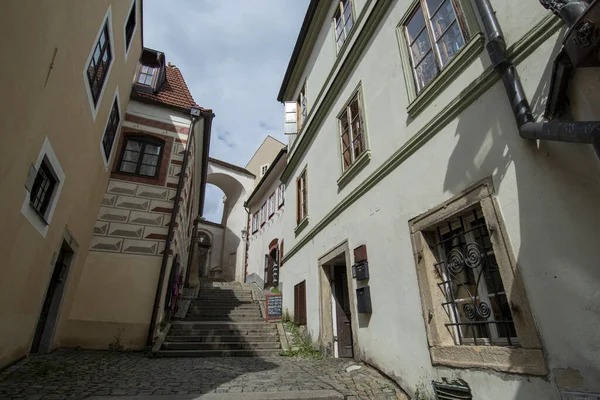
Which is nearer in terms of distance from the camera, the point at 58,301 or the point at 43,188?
the point at 43,188

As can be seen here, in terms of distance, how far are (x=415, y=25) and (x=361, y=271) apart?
4.12m

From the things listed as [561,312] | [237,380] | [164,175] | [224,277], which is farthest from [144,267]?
[224,277]

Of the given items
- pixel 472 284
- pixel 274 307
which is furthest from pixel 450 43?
pixel 274 307

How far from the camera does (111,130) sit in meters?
8.53

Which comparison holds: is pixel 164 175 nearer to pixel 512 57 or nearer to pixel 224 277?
pixel 512 57

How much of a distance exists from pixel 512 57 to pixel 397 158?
1.90 metres

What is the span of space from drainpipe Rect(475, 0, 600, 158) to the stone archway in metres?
19.9

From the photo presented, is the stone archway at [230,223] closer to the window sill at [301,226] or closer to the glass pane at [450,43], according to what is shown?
the window sill at [301,226]

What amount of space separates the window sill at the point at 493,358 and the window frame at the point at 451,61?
10.1 feet

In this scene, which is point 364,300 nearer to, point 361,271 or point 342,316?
point 361,271

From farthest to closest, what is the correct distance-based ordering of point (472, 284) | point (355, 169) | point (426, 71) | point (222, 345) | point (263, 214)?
point (263, 214)
point (222, 345)
point (355, 169)
point (426, 71)
point (472, 284)

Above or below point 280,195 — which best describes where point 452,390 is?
below

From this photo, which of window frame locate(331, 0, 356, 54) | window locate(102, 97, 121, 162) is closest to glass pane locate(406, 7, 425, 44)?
window frame locate(331, 0, 356, 54)

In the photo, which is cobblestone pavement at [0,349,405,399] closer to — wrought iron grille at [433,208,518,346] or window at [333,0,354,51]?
wrought iron grille at [433,208,518,346]
